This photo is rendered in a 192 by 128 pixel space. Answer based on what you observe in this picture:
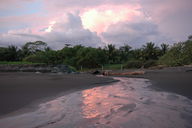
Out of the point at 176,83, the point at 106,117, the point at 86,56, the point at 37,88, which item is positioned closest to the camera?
the point at 106,117

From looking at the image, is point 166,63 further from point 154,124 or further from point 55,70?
point 154,124

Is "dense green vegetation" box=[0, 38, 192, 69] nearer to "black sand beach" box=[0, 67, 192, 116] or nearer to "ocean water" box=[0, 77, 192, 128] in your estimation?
"black sand beach" box=[0, 67, 192, 116]

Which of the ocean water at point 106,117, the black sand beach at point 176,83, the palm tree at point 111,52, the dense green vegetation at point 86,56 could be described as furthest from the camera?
the palm tree at point 111,52

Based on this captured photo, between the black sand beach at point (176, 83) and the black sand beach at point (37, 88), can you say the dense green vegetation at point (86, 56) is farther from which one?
the black sand beach at point (37, 88)

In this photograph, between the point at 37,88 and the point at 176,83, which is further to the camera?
the point at 176,83

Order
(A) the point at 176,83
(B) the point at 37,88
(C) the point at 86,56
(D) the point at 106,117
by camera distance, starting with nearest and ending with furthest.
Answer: (D) the point at 106,117
(B) the point at 37,88
(A) the point at 176,83
(C) the point at 86,56

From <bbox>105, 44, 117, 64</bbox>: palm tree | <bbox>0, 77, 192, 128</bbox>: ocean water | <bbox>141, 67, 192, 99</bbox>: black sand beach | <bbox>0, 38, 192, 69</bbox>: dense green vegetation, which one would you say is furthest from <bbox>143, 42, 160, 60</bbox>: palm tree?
<bbox>0, 77, 192, 128</bbox>: ocean water

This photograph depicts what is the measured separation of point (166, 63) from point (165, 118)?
26.7m

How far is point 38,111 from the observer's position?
434 centimetres

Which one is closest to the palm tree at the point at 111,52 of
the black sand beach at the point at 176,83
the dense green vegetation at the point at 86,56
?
the dense green vegetation at the point at 86,56

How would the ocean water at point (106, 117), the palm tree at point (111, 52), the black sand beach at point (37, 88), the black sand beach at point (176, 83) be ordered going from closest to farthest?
the ocean water at point (106, 117) < the black sand beach at point (37, 88) < the black sand beach at point (176, 83) < the palm tree at point (111, 52)

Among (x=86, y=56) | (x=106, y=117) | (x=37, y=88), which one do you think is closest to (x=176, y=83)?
(x=106, y=117)

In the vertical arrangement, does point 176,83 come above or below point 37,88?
below

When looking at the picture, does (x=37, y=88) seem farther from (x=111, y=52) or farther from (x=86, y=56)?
(x=111, y=52)
